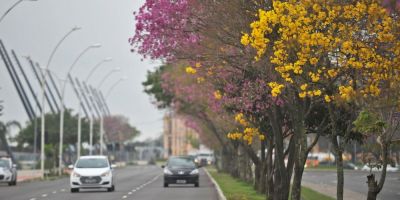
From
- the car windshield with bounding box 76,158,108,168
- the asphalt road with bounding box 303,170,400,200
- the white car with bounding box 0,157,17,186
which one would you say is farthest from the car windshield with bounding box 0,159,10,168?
the asphalt road with bounding box 303,170,400,200

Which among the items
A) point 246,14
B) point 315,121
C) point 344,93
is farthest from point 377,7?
point 315,121

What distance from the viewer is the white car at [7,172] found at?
52.6 m

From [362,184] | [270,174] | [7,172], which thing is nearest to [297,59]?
[270,174]

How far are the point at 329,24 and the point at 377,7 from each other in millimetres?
Answer: 2872

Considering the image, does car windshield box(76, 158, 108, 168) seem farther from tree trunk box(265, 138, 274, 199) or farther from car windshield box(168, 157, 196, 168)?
tree trunk box(265, 138, 274, 199)

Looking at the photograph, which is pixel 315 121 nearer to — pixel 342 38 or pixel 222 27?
pixel 222 27

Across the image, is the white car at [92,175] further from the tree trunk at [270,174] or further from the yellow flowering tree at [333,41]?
the yellow flowering tree at [333,41]

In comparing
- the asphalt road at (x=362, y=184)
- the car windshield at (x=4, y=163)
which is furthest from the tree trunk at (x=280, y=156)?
the car windshield at (x=4, y=163)

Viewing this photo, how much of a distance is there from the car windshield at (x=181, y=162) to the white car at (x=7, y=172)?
29.0 feet

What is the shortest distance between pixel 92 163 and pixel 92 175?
5.14ft

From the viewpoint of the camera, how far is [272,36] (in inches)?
788

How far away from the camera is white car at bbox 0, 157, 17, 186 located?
5261 cm

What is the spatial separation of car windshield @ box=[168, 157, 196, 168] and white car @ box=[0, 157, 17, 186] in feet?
29.0

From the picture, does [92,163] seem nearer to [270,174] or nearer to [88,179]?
[88,179]
